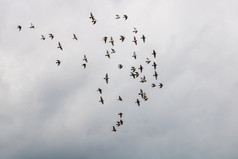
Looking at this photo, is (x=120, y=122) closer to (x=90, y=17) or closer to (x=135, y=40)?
(x=135, y=40)

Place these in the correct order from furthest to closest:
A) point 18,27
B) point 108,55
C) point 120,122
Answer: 1. point 120,122
2. point 108,55
3. point 18,27

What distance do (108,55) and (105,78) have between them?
9.29 meters

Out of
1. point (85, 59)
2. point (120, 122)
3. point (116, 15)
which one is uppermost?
point (116, 15)

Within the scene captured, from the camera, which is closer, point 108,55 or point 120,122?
point 108,55

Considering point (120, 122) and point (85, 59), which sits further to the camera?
point (120, 122)

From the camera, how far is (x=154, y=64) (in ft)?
569

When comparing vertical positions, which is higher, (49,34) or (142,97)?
(49,34)

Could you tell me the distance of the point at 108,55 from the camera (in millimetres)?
164750

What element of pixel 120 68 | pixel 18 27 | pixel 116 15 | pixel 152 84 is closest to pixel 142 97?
pixel 152 84

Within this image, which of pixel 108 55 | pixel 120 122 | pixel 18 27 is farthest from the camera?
pixel 120 122

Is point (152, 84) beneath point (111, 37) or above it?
beneath

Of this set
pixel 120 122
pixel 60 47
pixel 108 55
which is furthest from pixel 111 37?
pixel 120 122

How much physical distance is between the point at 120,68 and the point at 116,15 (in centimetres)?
2029

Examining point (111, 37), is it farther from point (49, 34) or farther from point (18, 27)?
point (18, 27)
